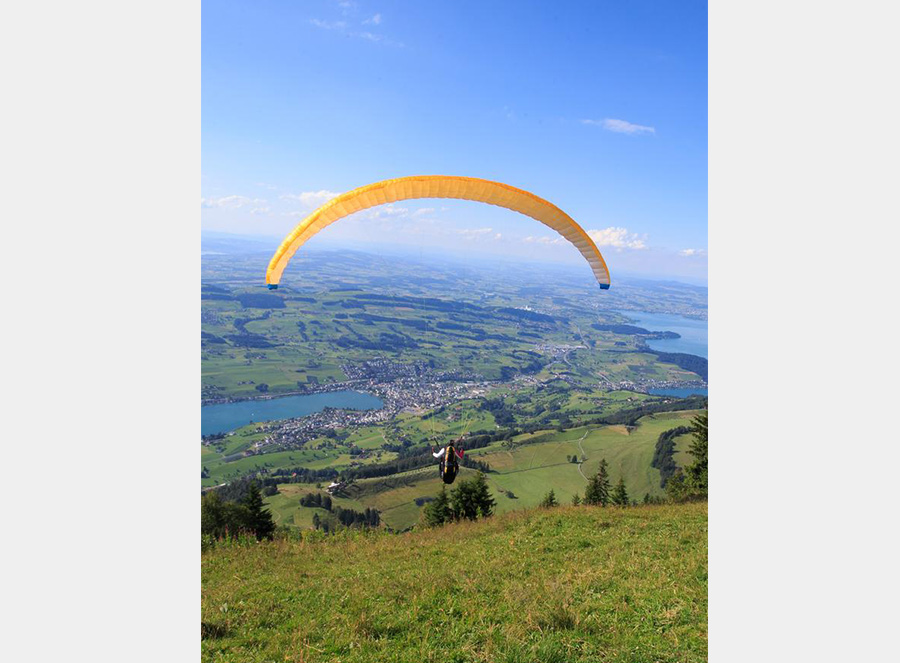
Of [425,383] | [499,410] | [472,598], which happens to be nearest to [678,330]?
[499,410]

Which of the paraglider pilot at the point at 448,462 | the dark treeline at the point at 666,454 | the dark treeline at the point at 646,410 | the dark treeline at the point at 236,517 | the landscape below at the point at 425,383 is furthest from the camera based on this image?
the dark treeline at the point at 646,410

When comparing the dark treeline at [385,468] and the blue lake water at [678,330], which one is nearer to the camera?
the dark treeline at [385,468]

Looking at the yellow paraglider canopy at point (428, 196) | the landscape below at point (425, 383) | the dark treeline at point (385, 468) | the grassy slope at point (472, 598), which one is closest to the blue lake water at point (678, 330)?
the landscape below at point (425, 383)

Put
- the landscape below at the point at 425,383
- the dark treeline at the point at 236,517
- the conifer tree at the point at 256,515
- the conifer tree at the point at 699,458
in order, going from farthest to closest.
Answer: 1. the landscape below at the point at 425,383
2. the conifer tree at the point at 699,458
3. the conifer tree at the point at 256,515
4. the dark treeline at the point at 236,517

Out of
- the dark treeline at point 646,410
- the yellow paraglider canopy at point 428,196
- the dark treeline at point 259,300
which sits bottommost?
the dark treeline at point 646,410

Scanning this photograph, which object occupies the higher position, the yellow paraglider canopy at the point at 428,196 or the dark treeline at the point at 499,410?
the yellow paraglider canopy at the point at 428,196

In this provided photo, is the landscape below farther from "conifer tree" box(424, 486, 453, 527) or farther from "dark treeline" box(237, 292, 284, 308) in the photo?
"conifer tree" box(424, 486, 453, 527)

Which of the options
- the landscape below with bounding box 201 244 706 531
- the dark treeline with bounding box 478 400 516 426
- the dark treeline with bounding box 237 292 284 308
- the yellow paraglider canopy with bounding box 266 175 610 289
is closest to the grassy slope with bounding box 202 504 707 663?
the yellow paraglider canopy with bounding box 266 175 610 289

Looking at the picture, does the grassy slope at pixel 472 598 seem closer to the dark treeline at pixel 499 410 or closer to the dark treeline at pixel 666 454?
the dark treeline at pixel 666 454
